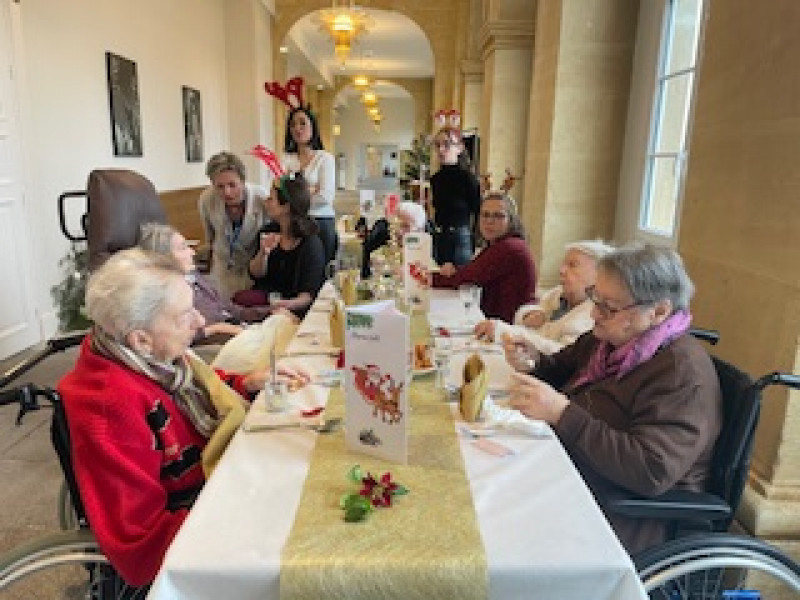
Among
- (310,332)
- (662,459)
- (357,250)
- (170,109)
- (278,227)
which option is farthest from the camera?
(170,109)

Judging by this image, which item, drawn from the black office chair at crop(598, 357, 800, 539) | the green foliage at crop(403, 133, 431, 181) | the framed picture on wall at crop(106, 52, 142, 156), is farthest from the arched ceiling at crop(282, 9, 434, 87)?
the black office chair at crop(598, 357, 800, 539)

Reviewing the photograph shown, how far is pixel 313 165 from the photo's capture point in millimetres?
3859

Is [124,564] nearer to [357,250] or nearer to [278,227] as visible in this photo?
[278,227]

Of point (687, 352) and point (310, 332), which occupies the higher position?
point (687, 352)

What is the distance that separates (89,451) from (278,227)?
2.22 meters

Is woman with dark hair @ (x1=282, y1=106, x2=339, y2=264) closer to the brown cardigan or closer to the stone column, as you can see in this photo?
the stone column

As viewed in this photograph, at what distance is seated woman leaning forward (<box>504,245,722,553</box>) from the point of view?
125 centimetres

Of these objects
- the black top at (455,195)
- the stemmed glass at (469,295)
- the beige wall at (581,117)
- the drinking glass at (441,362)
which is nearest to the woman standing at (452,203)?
the black top at (455,195)

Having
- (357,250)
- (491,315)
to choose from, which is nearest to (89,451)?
(491,315)

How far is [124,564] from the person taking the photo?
107cm

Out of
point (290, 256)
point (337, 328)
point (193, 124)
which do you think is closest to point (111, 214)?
point (290, 256)

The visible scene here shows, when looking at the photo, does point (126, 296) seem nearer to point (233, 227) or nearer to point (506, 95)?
point (233, 227)

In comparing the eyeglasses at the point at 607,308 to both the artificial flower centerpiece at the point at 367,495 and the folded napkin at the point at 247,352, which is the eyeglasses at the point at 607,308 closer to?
the artificial flower centerpiece at the point at 367,495

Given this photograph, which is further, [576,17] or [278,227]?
[576,17]
